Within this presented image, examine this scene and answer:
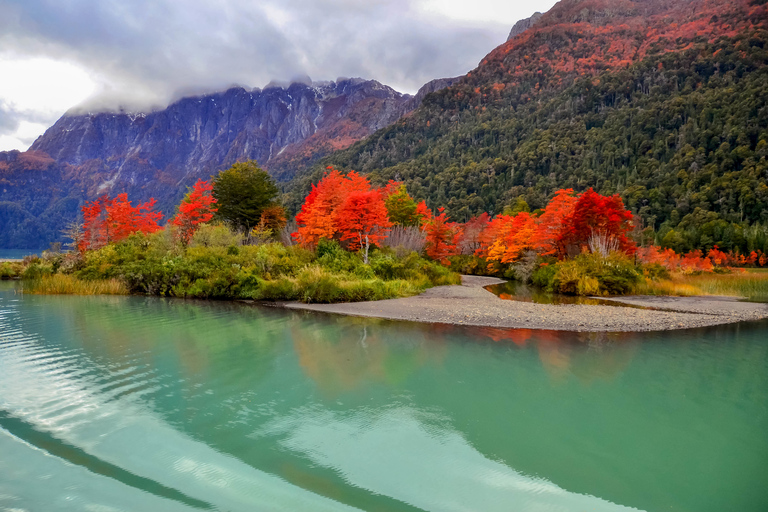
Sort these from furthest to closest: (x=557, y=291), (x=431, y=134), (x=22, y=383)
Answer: (x=431, y=134) → (x=557, y=291) → (x=22, y=383)

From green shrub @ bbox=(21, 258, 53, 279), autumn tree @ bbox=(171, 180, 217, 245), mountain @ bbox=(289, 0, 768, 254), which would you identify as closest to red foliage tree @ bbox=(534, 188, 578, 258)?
autumn tree @ bbox=(171, 180, 217, 245)

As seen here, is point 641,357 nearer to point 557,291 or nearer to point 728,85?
point 557,291

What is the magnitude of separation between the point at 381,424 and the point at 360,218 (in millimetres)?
18433

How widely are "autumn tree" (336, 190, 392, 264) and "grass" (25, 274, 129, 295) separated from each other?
Result: 11.9 meters

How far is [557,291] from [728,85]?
307ft

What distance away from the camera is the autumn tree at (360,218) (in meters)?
23.4

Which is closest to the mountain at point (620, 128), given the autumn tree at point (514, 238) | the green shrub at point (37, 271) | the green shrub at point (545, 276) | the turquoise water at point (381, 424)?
the autumn tree at point (514, 238)

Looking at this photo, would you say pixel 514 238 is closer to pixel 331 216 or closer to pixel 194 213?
pixel 331 216

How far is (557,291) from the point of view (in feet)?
77.7

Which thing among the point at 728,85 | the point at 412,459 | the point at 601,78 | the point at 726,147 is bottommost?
the point at 412,459

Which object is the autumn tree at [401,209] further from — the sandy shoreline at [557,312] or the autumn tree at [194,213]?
the sandy shoreline at [557,312]

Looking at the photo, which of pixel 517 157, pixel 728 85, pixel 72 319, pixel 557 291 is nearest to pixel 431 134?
pixel 517 157

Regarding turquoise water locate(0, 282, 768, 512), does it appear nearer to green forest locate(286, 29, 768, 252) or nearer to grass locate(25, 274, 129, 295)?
grass locate(25, 274, 129, 295)

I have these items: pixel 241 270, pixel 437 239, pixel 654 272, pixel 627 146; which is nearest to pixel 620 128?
pixel 627 146
